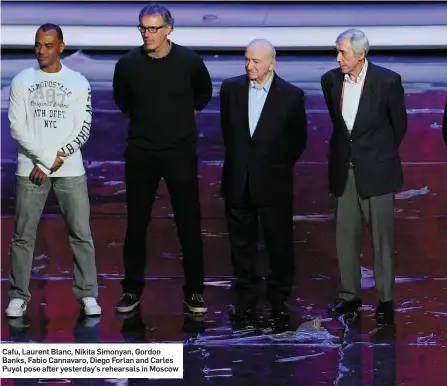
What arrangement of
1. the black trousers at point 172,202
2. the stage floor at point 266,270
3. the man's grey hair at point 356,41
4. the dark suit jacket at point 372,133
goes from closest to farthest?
the stage floor at point 266,270 < the man's grey hair at point 356,41 < the dark suit jacket at point 372,133 < the black trousers at point 172,202

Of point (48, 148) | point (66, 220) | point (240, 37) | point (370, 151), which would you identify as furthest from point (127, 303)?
point (240, 37)

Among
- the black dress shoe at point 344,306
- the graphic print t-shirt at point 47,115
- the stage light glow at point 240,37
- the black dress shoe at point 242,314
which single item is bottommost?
the black dress shoe at point 242,314

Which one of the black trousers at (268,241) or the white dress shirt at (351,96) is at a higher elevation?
the white dress shirt at (351,96)

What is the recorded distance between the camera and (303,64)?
10484 mm

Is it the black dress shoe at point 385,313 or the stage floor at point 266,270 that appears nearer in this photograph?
the stage floor at point 266,270

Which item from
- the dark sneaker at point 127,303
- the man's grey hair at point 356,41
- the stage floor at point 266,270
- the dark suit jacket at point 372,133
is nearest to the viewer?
the stage floor at point 266,270

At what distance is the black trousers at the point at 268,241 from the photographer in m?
6.48

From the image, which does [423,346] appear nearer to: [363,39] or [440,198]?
[363,39]

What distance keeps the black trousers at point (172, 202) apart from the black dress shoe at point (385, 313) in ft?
3.06

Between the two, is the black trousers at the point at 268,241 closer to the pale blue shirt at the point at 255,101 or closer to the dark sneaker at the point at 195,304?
the dark sneaker at the point at 195,304

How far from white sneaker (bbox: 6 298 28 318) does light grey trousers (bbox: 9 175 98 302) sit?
0.03 metres

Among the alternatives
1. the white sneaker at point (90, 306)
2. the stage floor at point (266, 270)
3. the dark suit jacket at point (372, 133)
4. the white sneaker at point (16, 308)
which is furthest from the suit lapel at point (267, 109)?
the white sneaker at point (16, 308)

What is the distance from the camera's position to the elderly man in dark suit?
639 cm

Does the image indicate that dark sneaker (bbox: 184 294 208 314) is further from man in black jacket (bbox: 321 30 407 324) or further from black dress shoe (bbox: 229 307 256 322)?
man in black jacket (bbox: 321 30 407 324)
